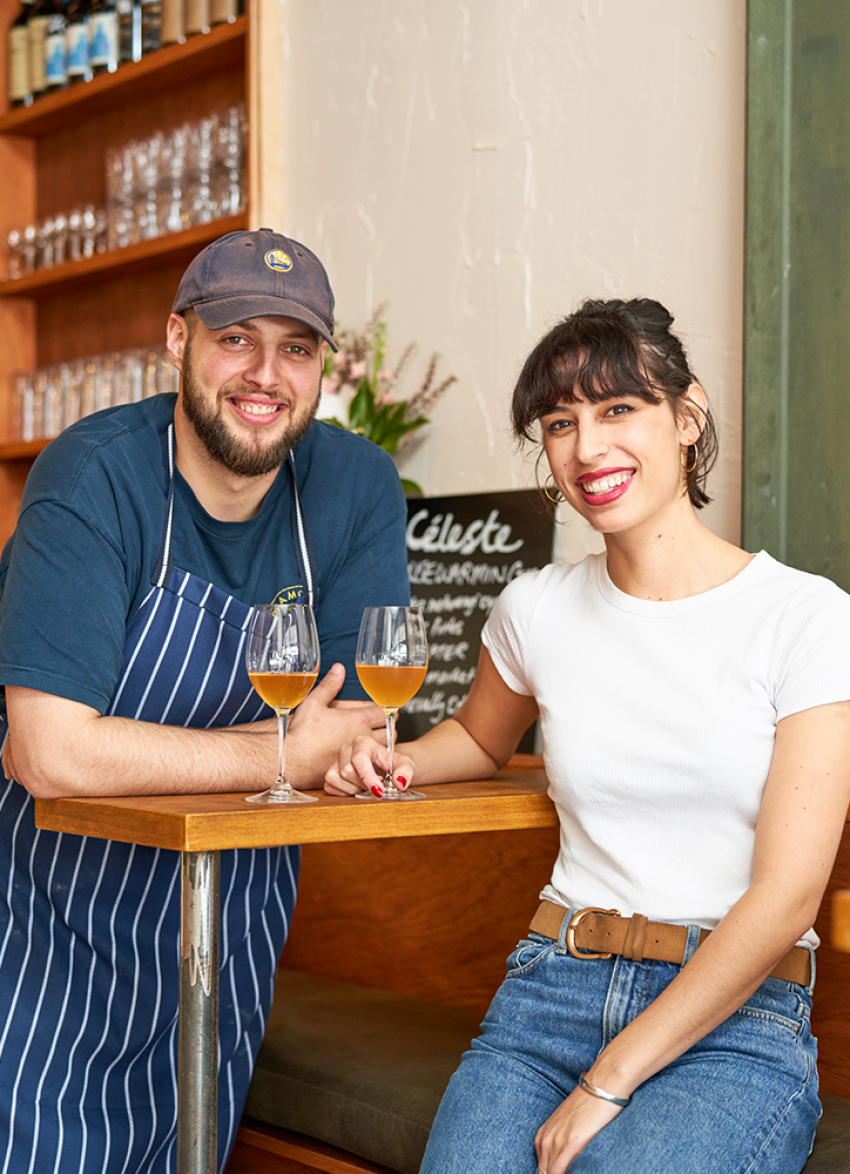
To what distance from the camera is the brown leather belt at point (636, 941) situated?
1.40 metres

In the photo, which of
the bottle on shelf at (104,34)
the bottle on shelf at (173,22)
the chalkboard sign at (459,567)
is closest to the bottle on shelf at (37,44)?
the bottle on shelf at (104,34)

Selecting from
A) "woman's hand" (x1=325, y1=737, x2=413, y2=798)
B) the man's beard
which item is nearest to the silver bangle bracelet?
"woman's hand" (x1=325, y1=737, x2=413, y2=798)

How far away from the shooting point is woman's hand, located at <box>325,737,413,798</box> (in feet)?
4.95

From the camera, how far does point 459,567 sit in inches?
112

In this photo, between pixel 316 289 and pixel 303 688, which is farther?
pixel 316 289

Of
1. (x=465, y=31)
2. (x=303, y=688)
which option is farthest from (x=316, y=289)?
(x=465, y=31)

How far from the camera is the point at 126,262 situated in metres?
3.60

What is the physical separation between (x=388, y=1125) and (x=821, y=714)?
846 millimetres

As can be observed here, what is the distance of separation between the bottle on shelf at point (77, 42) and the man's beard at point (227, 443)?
7.86 feet

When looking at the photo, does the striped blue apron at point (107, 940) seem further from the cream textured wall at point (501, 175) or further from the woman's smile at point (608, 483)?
the cream textured wall at point (501, 175)

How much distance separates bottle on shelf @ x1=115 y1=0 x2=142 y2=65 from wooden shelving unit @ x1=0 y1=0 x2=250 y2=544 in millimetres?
42

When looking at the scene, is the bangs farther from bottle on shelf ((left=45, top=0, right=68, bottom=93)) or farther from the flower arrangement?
bottle on shelf ((left=45, top=0, right=68, bottom=93))

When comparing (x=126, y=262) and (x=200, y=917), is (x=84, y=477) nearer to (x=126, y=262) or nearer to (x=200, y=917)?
(x=200, y=917)

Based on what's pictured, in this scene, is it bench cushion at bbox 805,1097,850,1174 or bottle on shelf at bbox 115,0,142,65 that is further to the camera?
bottle on shelf at bbox 115,0,142,65
